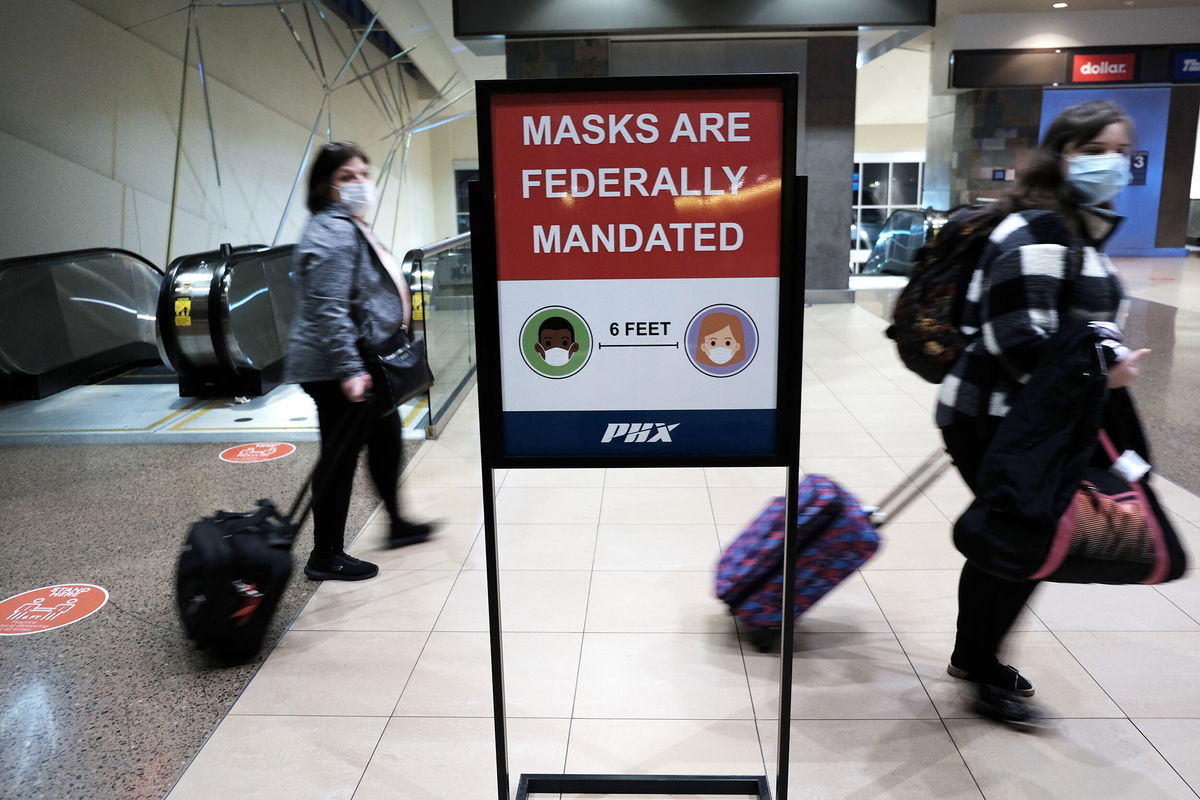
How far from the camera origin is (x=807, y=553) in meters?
2.69

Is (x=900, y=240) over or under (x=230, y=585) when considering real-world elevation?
over

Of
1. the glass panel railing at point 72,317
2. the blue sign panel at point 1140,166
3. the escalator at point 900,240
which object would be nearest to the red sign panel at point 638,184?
the glass panel railing at point 72,317

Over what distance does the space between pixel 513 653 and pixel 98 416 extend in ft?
13.8

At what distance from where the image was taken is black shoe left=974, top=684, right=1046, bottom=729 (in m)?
2.35

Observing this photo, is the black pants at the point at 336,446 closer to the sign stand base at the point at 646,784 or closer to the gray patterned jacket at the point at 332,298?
the gray patterned jacket at the point at 332,298

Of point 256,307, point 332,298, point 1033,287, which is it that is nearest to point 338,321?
point 332,298

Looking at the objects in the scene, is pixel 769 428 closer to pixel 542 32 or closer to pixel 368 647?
pixel 368 647

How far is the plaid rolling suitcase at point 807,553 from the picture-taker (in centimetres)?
268

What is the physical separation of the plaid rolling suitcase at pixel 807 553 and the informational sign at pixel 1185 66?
15704mm

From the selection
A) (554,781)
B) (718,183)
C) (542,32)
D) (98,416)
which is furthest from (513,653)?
(542,32)

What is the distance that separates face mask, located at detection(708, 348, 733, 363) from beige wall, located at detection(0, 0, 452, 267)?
707cm

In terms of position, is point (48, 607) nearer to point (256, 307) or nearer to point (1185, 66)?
point (256, 307)

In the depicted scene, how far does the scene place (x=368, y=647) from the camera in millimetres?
2820

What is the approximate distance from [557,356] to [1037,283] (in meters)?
1.10
